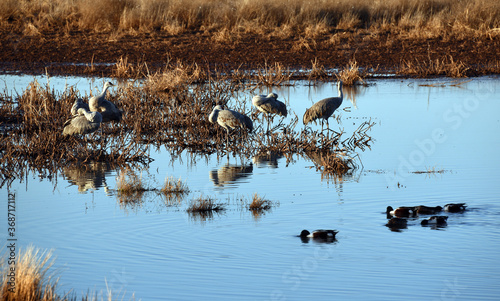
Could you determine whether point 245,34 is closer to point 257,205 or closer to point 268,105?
point 268,105

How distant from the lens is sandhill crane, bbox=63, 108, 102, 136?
1273cm

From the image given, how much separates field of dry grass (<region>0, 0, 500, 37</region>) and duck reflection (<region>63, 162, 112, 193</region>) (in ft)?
49.9

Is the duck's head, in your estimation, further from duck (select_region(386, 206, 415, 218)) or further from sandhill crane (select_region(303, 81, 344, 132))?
sandhill crane (select_region(303, 81, 344, 132))

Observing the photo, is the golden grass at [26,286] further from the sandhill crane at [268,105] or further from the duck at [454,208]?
the sandhill crane at [268,105]

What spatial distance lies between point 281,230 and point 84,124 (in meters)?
5.54

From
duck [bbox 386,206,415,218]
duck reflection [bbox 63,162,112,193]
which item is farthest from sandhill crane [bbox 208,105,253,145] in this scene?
duck [bbox 386,206,415,218]

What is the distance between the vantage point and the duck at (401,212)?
8406 mm

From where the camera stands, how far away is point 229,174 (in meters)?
11.2

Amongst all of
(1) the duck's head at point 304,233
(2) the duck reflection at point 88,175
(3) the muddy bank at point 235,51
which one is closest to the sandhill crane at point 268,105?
(2) the duck reflection at point 88,175

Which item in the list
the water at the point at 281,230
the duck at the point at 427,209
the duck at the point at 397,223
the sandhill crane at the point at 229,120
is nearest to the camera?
the water at the point at 281,230

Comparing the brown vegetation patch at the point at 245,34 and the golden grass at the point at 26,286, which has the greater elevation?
the brown vegetation patch at the point at 245,34

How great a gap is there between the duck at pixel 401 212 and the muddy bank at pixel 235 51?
13400mm

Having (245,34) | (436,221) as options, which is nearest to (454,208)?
(436,221)

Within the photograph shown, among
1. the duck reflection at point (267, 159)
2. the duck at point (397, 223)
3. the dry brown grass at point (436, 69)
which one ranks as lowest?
the duck at point (397, 223)
